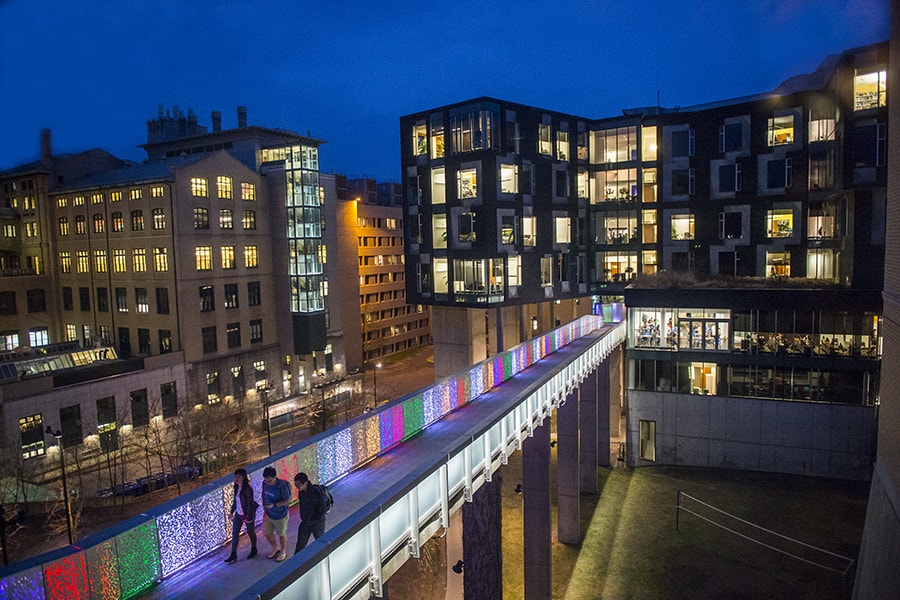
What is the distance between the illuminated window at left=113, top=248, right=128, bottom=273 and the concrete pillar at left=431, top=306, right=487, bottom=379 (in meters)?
24.9

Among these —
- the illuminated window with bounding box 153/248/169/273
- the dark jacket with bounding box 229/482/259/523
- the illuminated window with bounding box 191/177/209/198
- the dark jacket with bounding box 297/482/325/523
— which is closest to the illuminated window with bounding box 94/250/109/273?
the illuminated window with bounding box 153/248/169/273

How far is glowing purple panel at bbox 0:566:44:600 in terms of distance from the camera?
24.0 ft

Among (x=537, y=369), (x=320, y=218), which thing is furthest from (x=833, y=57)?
(x=320, y=218)

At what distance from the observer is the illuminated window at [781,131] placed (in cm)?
4159

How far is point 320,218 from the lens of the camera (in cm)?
5503

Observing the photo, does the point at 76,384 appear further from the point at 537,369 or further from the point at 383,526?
the point at 383,526

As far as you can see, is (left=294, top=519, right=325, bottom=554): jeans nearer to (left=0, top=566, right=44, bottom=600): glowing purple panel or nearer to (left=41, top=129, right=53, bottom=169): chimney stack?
(left=0, top=566, right=44, bottom=600): glowing purple panel

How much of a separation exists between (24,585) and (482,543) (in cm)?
1431

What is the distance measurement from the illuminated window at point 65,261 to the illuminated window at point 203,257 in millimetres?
14320

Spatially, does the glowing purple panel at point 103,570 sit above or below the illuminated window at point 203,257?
below

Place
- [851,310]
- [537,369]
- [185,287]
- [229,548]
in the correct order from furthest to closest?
1. [185,287]
2. [851,310]
3. [537,369]
4. [229,548]

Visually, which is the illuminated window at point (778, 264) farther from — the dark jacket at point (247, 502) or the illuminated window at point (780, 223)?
the dark jacket at point (247, 502)

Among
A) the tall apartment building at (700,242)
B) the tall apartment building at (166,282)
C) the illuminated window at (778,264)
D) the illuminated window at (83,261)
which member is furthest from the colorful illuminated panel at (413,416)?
the illuminated window at (83,261)

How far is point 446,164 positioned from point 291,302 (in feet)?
64.1
